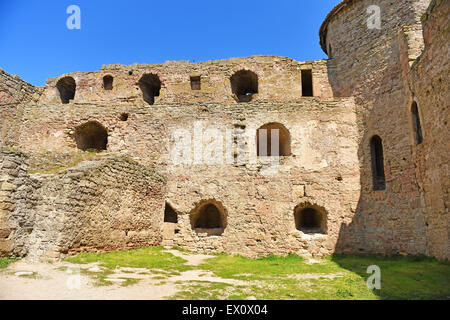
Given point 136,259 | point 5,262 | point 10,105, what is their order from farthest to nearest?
point 10,105 < point 136,259 < point 5,262

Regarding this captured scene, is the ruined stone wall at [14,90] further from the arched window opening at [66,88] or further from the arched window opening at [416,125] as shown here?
the arched window opening at [416,125]

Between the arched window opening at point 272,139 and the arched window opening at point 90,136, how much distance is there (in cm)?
738

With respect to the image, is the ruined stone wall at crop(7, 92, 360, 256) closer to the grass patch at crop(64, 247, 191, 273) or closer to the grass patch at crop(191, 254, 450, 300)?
the grass patch at crop(191, 254, 450, 300)

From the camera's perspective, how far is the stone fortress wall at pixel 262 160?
27.9ft

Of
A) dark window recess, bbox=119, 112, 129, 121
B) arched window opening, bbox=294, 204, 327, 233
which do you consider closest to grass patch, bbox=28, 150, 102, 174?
dark window recess, bbox=119, 112, 129, 121

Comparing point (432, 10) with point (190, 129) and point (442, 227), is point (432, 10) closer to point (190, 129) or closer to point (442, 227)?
point (442, 227)

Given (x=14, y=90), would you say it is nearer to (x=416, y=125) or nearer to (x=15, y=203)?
(x=15, y=203)

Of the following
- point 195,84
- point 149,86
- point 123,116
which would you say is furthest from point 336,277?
point 149,86

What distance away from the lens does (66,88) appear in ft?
61.7

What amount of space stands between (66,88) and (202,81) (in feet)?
27.7

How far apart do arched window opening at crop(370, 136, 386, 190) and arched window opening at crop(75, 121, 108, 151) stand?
38.6 ft

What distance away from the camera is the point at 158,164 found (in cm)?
1324

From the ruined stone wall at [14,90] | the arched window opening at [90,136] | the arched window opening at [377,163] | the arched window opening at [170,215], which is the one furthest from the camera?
the arched window opening at [90,136]

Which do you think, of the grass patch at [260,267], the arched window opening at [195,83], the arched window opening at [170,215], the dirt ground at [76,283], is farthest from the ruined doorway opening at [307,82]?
the dirt ground at [76,283]
